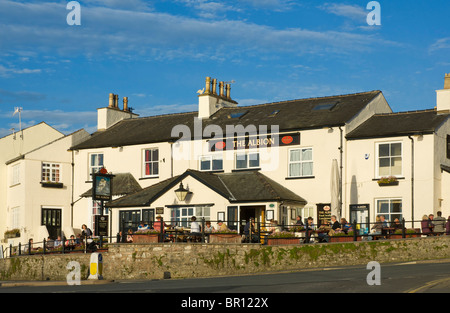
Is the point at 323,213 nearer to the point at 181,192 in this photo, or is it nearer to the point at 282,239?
the point at 282,239

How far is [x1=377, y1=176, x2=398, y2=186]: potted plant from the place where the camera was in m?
34.3

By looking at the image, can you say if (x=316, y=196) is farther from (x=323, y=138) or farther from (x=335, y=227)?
(x=335, y=227)

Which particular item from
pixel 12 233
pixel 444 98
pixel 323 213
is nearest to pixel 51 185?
pixel 12 233

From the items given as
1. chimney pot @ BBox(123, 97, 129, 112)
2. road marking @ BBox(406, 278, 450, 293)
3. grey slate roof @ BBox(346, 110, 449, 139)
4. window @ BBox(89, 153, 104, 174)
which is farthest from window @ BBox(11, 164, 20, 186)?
road marking @ BBox(406, 278, 450, 293)

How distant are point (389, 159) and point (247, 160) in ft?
24.2

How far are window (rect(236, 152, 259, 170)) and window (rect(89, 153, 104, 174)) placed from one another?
9.09m

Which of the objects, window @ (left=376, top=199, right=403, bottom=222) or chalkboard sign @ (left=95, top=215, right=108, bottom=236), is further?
window @ (left=376, top=199, right=403, bottom=222)

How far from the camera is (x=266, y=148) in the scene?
37.7 meters

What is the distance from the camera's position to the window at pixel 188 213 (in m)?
36.1

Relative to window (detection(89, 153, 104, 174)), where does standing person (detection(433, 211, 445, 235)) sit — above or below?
below

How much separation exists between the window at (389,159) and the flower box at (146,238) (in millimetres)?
11423

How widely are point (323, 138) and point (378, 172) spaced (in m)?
3.14

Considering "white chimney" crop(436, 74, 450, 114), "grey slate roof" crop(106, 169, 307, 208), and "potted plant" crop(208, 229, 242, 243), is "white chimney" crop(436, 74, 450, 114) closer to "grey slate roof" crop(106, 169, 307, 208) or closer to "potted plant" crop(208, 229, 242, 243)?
"grey slate roof" crop(106, 169, 307, 208)

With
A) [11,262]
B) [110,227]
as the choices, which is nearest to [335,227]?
[110,227]
